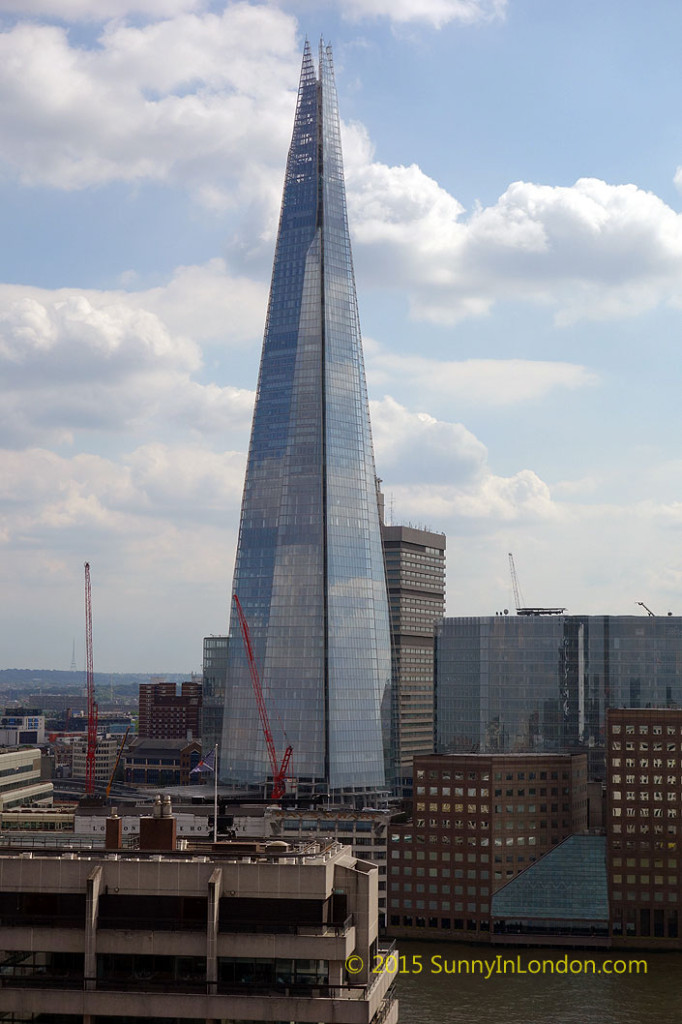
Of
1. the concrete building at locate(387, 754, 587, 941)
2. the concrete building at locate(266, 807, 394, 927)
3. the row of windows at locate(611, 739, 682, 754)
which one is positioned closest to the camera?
the concrete building at locate(387, 754, 587, 941)

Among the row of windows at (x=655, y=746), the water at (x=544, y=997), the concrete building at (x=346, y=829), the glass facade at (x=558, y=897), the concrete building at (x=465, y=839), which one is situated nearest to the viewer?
the water at (x=544, y=997)

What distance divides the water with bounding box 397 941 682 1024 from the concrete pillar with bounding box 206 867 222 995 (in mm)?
73918

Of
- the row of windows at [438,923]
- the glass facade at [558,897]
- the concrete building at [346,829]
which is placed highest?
the concrete building at [346,829]

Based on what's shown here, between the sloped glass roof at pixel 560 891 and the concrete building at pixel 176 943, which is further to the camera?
the sloped glass roof at pixel 560 891

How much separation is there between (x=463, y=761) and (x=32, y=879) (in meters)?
139

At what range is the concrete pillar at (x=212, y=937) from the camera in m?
55.2

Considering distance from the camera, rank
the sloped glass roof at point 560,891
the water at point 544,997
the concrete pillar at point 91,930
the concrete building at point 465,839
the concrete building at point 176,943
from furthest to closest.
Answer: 1. the concrete building at point 465,839
2. the sloped glass roof at point 560,891
3. the water at point 544,997
4. the concrete pillar at point 91,930
5. the concrete building at point 176,943

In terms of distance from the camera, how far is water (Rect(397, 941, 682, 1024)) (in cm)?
12675

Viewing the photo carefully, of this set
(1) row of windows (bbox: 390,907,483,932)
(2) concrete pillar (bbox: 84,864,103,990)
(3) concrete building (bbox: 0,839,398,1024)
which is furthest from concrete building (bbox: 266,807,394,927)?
(2) concrete pillar (bbox: 84,864,103,990)

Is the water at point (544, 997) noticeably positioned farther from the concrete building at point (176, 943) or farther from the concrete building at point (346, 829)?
the concrete building at point (176, 943)

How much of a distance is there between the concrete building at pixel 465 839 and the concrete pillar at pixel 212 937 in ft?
432

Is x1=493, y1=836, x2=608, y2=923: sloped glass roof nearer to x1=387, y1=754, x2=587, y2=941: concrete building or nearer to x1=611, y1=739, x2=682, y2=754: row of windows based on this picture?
x1=387, y1=754, x2=587, y2=941: concrete building

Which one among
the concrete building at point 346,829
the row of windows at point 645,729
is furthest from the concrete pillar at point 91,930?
the row of windows at point 645,729

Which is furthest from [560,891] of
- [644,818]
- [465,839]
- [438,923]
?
[438,923]
